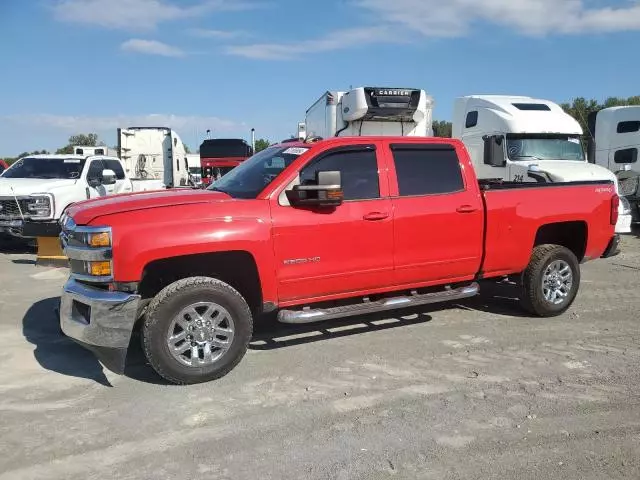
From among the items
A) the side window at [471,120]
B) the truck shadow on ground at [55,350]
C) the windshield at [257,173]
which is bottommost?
the truck shadow on ground at [55,350]

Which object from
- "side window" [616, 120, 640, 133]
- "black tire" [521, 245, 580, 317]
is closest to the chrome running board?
"black tire" [521, 245, 580, 317]

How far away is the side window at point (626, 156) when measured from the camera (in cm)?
1482

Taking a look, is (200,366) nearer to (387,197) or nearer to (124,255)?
(124,255)

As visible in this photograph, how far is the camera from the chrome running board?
190 inches

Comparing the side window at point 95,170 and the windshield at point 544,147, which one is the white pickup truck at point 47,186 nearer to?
the side window at point 95,170

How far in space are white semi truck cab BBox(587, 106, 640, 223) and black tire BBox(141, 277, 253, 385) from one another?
12.5m

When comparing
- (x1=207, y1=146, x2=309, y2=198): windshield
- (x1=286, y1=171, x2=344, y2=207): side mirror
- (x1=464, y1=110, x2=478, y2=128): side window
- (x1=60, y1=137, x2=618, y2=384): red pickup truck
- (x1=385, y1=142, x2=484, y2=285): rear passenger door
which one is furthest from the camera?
(x1=464, y1=110, x2=478, y2=128): side window

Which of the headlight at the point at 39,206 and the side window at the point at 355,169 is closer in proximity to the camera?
the side window at the point at 355,169

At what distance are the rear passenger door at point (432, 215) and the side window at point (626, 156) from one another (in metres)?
11.3

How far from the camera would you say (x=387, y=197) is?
5.29m

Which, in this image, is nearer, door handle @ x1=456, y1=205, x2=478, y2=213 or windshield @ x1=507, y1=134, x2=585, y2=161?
door handle @ x1=456, y1=205, x2=478, y2=213

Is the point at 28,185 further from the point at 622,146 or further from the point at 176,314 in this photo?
the point at 622,146

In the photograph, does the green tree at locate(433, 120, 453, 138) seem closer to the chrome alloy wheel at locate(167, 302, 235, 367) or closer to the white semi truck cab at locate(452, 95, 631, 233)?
the white semi truck cab at locate(452, 95, 631, 233)

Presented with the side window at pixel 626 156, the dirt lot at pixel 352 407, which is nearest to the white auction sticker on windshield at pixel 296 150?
the dirt lot at pixel 352 407
